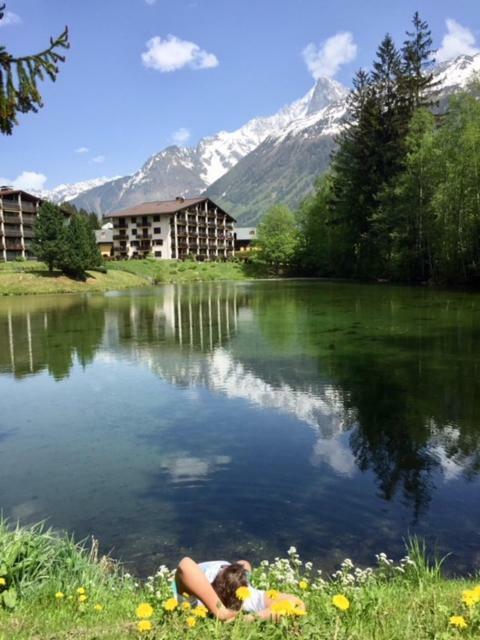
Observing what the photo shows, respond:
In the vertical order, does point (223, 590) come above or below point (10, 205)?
below

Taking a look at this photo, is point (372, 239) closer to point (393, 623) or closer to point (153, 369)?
point (153, 369)

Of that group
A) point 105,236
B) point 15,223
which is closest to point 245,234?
point 105,236

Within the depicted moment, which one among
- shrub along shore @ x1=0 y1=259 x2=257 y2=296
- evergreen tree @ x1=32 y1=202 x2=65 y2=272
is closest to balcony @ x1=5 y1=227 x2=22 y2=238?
shrub along shore @ x1=0 y1=259 x2=257 y2=296

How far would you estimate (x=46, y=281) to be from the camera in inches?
3063

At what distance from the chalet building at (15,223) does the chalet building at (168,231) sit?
2337 cm

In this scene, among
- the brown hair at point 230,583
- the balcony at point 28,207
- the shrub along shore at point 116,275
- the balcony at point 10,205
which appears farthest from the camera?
the balcony at point 28,207

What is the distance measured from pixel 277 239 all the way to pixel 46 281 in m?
57.2

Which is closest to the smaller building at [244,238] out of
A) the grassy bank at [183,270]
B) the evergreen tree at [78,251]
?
the grassy bank at [183,270]

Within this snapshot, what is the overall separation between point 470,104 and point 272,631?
6083 cm

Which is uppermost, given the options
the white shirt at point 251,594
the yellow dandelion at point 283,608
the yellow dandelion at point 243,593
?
the yellow dandelion at point 283,608

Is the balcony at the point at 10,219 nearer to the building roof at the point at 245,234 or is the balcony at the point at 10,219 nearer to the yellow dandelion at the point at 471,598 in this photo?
the building roof at the point at 245,234

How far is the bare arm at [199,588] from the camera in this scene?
488 cm

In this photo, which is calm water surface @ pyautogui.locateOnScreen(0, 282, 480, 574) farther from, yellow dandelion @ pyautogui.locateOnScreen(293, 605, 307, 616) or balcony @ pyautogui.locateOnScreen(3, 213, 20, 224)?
balcony @ pyautogui.locateOnScreen(3, 213, 20, 224)

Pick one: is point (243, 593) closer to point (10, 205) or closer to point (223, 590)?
point (223, 590)
